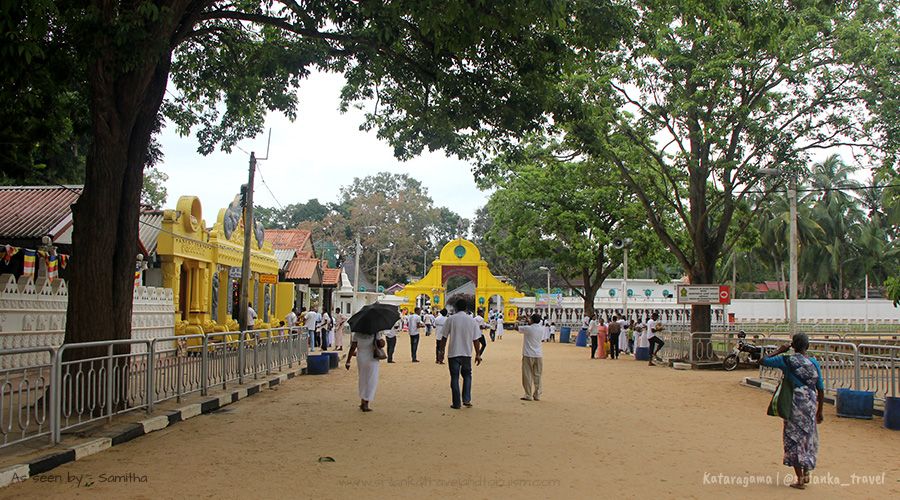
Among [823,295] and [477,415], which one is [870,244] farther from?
[477,415]

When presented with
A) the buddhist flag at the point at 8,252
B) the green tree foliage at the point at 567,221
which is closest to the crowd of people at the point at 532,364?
the buddhist flag at the point at 8,252

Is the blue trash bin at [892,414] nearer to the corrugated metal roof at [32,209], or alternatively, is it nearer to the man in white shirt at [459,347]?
the man in white shirt at [459,347]

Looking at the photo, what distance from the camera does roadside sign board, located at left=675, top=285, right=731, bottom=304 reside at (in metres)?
23.0

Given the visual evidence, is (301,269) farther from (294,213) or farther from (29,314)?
(294,213)

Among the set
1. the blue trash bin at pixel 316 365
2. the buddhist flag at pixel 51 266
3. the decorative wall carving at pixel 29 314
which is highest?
the buddhist flag at pixel 51 266

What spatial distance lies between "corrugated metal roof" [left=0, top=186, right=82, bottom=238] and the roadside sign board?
17.1 meters

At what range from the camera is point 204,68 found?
48.8ft

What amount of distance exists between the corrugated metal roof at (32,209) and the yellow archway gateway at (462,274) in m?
39.1

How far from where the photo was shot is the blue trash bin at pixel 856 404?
12.0m

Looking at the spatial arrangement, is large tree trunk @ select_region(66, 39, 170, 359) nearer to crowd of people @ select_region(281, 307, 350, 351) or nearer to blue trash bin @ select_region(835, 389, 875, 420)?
blue trash bin @ select_region(835, 389, 875, 420)

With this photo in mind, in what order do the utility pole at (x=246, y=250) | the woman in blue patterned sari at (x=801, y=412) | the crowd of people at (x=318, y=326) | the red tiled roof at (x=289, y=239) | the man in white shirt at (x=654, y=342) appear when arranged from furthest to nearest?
the red tiled roof at (x=289, y=239)
the crowd of people at (x=318, y=326)
the man in white shirt at (x=654, y=342)
the utility pole at (x=246, y=250)
the woman in blue patterned sari at (x=801, y=412)

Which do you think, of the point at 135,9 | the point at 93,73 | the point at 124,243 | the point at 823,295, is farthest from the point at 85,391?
the point at 823,295

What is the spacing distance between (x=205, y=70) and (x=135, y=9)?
5007 millimetres

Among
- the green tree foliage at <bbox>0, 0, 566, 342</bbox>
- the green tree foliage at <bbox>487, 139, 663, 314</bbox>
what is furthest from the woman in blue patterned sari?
the green tree foliage at <bbox>487, 139, 663, 314</bbox>
